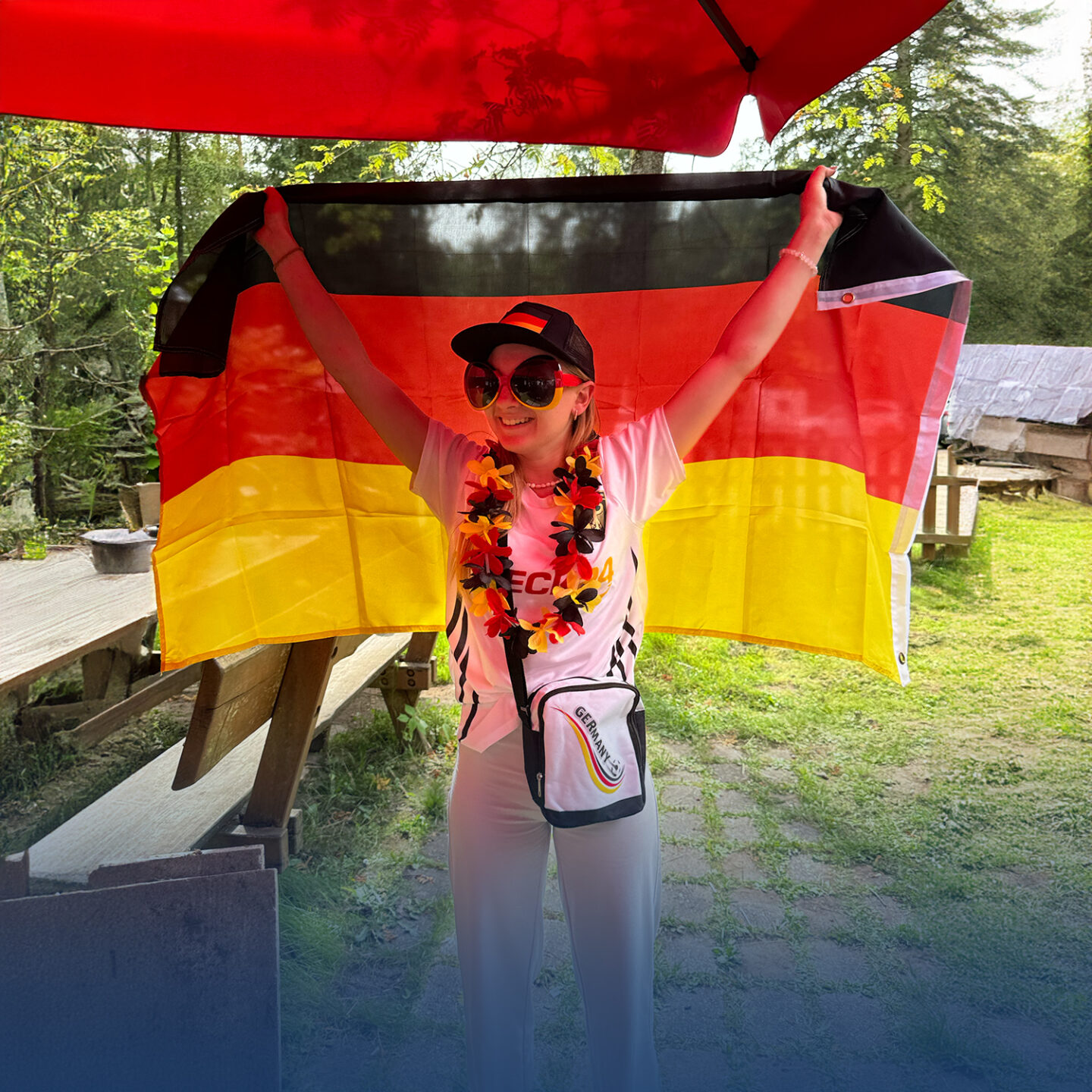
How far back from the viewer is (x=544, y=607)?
210 centimetres

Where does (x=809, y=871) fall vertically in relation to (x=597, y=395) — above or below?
below

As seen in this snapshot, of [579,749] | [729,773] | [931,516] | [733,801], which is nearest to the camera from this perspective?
[579,749]

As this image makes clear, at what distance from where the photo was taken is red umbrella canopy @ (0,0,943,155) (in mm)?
2092

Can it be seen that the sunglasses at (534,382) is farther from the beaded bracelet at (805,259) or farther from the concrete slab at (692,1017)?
the concrete slab at (692,1017)

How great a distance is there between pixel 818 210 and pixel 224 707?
2.41 meters

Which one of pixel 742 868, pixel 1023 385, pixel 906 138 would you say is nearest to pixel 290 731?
pixel 742 868

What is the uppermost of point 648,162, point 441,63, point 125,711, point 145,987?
point 648,162

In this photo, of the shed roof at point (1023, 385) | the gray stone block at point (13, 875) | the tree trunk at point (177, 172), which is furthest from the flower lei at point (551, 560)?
the shed roof at point (1023, 385)

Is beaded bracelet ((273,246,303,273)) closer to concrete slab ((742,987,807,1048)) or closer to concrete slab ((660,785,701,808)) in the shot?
concrete slab ((742,987,807,1048))

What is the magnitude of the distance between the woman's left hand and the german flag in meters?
0.07

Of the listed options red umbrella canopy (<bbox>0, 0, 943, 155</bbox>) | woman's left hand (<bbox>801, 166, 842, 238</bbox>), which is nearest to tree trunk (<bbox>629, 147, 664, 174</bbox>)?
red umbrella canopy (<bbox>0, 0, 943, 155</bbox>)

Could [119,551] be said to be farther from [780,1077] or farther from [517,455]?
[780,1077]

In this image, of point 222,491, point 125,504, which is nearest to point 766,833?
point 222,491

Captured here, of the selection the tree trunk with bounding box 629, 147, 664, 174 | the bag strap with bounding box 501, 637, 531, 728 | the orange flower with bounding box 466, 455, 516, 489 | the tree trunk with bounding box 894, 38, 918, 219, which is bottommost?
the bag strap with bounding box 501, 637, 531, 728
